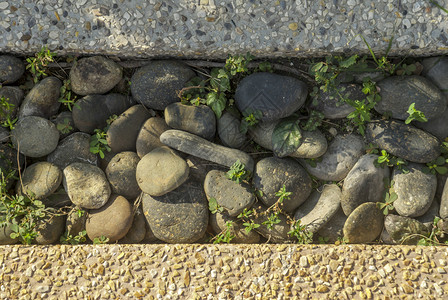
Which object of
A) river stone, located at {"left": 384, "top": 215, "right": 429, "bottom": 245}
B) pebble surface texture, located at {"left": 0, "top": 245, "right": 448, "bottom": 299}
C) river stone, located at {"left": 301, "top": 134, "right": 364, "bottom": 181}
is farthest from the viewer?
river stone, located at {"left": 301, "top": 134, "right": 364, "bottom": 181}

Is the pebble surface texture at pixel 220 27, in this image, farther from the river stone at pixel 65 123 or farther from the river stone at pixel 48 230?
the river stone at pixel 48 230

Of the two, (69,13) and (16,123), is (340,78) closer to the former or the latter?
(69,13)

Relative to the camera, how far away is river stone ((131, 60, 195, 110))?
3.11m

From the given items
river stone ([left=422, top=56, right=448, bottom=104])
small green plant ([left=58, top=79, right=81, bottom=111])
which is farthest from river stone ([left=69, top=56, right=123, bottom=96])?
river stone ([left=422, top=56, right=448, bottom=104])

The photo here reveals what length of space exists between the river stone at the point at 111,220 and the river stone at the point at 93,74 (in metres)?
0.88

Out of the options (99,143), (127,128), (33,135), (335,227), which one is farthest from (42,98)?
(335,227)

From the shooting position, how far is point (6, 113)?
10.4ft

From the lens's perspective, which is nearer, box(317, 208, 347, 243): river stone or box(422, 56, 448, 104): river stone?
box(422, 56, 448, 104): river stone

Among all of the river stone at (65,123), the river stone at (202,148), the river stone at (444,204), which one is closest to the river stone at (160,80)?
the river stone at (202,148)

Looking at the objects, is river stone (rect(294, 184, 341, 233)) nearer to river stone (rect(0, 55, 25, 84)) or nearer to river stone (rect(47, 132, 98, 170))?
river stone (rect(47, 132, 98, 170))

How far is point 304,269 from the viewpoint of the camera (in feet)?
9.49

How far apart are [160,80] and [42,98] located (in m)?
0.91

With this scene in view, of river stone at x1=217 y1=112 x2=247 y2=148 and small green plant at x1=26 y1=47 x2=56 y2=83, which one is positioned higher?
small green plant at x1=26 y1=47 x2=56 y2=83

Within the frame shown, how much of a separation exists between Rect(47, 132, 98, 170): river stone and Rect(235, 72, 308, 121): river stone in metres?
1.27
